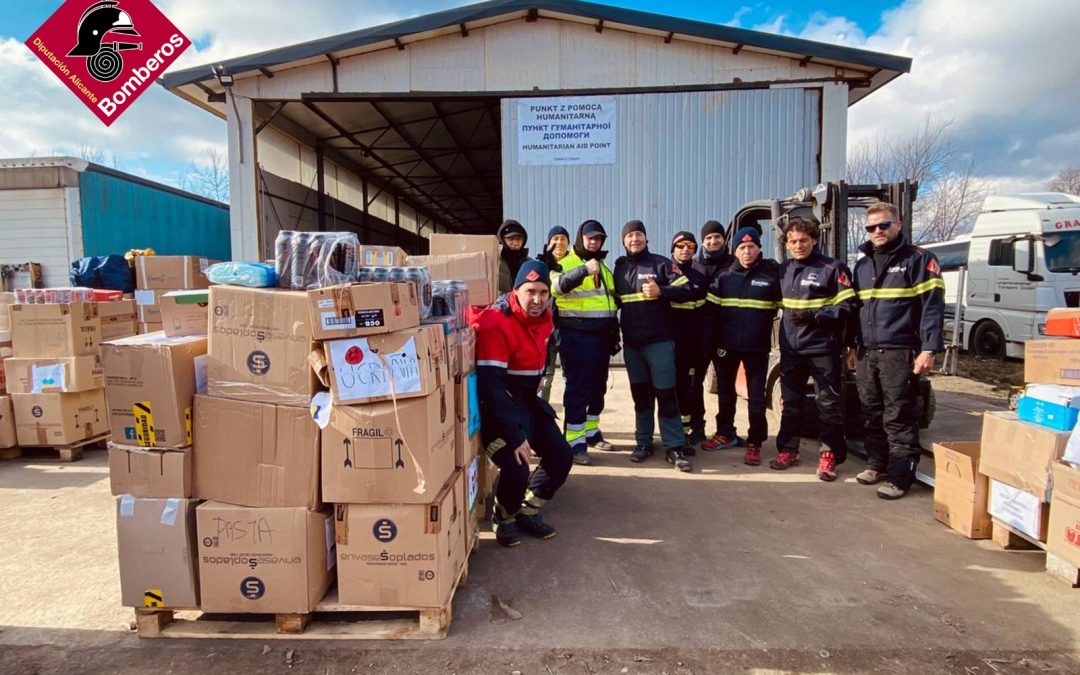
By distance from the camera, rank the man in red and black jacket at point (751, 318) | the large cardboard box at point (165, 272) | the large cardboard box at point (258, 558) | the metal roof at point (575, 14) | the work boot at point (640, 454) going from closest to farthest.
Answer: the large cardboard box at point (258, 558), the man in red and black jacket at point (751, 318), the work boot at point (640, 454), the large cardboard box at point (165, 272), the metal roof at point (575, 14)

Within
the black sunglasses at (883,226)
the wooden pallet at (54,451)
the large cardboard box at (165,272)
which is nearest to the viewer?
the black sunglasses at (883,226)

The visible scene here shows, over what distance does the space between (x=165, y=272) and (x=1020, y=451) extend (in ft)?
27.2

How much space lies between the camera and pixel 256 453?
245 cm

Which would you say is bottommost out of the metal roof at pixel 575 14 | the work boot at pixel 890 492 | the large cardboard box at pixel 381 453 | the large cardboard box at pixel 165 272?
the work boot at pixel 890 492

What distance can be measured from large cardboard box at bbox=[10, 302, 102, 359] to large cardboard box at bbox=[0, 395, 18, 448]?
43 centimetres

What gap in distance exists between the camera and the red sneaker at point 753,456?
4.78 metres

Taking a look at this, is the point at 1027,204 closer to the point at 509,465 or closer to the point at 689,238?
the point at 689,238

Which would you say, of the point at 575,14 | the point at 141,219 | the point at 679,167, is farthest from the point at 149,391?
the point at 141,219

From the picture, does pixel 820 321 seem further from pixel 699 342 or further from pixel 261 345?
pixel 261 345

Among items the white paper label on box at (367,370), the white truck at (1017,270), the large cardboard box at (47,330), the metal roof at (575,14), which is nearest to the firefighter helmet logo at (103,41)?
the metal roof at (575,14)

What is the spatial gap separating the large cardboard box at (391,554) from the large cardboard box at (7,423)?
4.77 meters

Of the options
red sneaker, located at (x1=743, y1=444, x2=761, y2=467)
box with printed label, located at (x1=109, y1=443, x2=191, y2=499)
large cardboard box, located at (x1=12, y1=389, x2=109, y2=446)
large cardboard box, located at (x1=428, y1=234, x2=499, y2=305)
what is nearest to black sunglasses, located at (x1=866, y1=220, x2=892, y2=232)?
red sneaker, located at (x1=743, y1=444, x2=761, y2=467)

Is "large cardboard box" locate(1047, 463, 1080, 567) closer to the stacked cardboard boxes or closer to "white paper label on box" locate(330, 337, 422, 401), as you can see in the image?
"white paper label on box" locate(330, 337, 422, 401)

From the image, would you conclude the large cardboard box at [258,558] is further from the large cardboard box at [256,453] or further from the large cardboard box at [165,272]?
the large cardboard box at [165,272]
